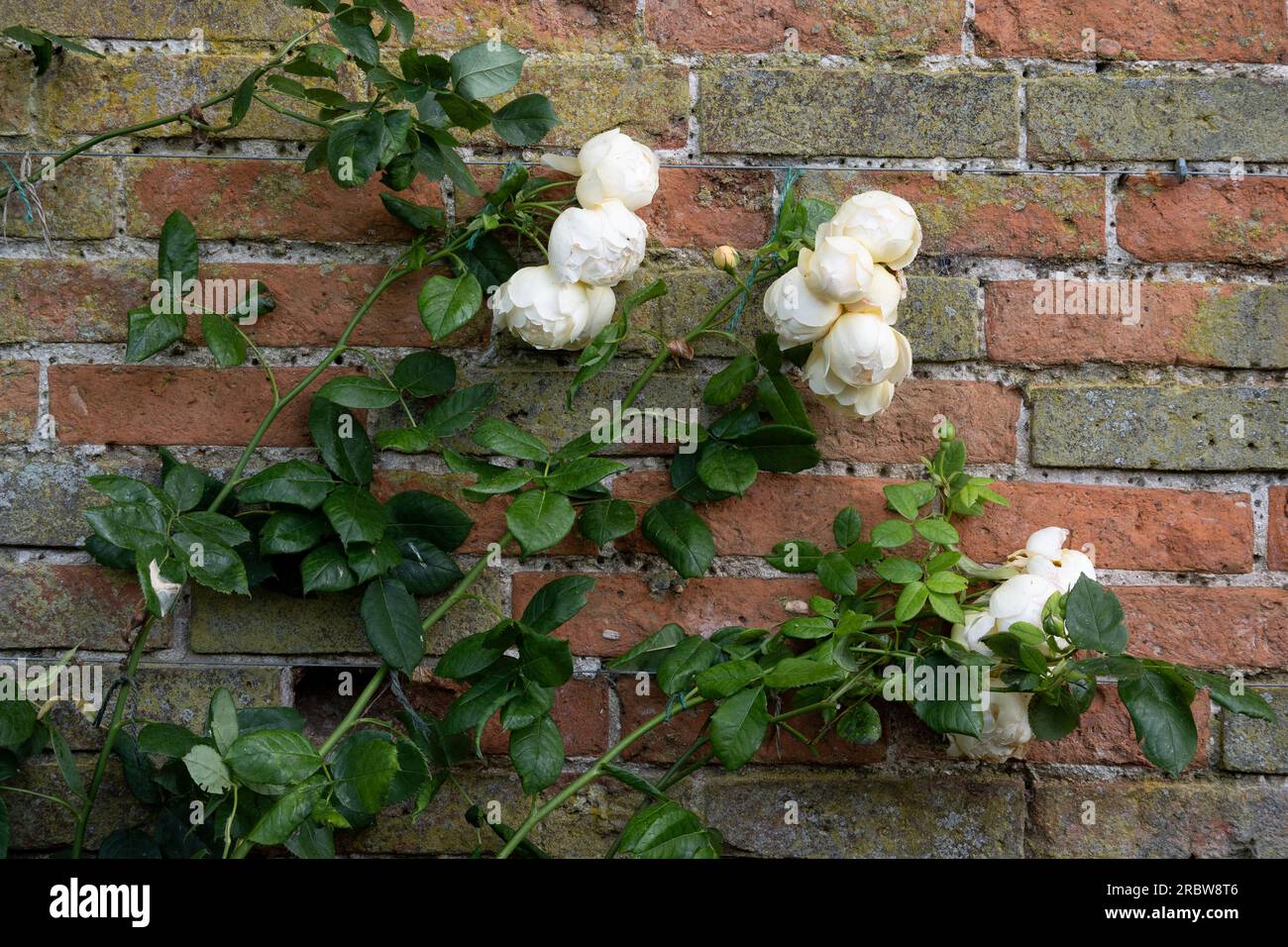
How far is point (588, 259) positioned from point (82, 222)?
0.48 m

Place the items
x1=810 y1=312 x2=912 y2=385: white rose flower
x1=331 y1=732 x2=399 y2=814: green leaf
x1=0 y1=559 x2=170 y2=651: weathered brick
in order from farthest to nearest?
x1=0 y1=559 x2=170 y2=651: weathered brick → x1=810 y1=312 x2=912 y2=385: white rose flower → x1=331 y1=732 x2=399 y2=814: green leaf

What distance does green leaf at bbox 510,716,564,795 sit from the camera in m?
0.81

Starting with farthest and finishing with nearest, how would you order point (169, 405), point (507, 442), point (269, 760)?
point (169, 405) → point (507, 442) → point (269, 760)

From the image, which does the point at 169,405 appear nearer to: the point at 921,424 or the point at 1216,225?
the point at 921,424

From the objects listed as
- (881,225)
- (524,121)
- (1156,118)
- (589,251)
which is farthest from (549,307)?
(1156,118)

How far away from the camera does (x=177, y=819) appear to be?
89 centimetres

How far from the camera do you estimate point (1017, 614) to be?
0.83 metres

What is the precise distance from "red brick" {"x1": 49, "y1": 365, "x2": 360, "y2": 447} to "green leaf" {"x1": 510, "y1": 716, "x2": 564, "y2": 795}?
1.13ft

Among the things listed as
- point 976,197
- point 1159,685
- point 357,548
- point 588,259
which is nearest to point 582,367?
point 588,259

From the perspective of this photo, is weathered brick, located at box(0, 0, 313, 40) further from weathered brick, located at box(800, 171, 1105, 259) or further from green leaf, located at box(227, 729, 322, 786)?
green leaf, located at box(227, 729, 322, 786)

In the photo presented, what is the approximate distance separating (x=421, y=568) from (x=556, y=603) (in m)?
0.14

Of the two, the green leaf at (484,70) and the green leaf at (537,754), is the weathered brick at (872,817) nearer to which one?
the green leaf at (537,754)

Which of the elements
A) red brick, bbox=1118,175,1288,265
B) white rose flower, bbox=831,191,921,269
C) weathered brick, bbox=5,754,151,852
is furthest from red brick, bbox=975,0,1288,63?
weathered brick, bbox=5,754,151,852

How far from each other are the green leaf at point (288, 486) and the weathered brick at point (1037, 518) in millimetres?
265
